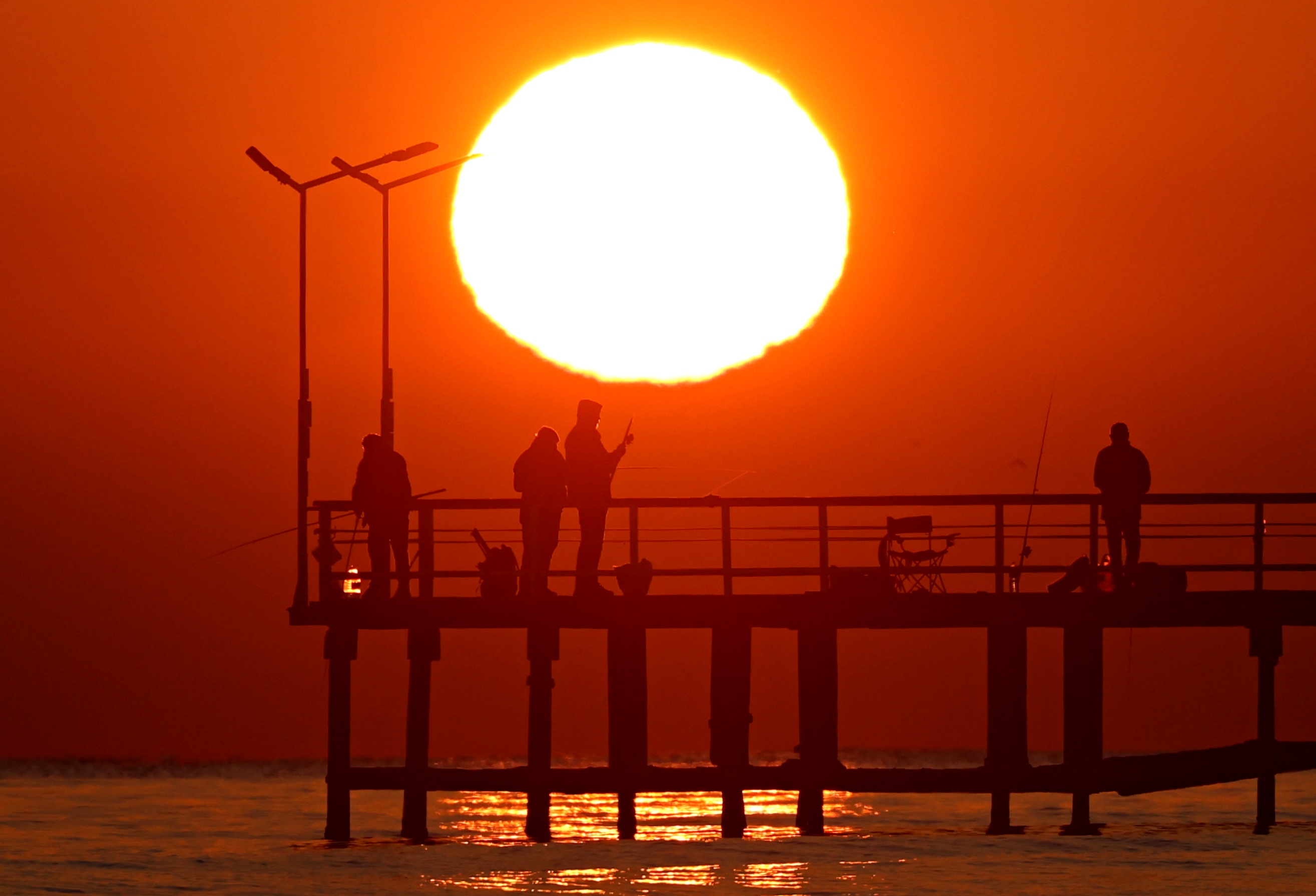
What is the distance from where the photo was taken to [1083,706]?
27.5 m

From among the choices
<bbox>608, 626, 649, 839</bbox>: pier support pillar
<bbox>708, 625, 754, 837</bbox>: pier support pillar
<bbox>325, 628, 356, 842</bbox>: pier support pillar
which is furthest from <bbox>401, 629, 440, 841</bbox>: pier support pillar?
<bbox>708, 625, 754, 837</bbox>: pier support pillar

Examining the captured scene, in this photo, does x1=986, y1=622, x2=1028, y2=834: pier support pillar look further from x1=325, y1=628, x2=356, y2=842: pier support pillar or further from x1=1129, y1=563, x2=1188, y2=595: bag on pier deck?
x1=325, y1=628, x2=356, y2=842: pier support pillar

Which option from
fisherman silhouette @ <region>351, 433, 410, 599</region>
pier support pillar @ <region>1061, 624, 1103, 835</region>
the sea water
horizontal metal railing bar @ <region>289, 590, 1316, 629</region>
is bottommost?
the sea water

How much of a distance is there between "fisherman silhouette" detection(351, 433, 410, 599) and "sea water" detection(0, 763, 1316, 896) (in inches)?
175

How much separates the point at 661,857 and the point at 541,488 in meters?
8.14

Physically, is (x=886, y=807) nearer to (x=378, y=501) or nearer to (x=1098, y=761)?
(x=1098, y=761)

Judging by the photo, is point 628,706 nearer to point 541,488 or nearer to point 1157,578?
point 541,488

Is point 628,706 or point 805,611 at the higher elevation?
point 805,611

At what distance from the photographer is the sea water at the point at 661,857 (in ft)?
90.8

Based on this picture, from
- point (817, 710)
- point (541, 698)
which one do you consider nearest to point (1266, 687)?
point (817, 710)

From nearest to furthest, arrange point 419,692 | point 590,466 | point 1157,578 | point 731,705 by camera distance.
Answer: point 590,466, point 1157,578, point 731,705, point 419,692

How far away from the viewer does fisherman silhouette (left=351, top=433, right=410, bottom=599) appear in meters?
25.4

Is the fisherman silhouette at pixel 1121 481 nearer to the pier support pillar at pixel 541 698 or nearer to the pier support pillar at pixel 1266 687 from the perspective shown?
the pier support pillar at pixel 1266 687

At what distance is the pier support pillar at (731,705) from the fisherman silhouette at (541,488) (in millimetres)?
3009
